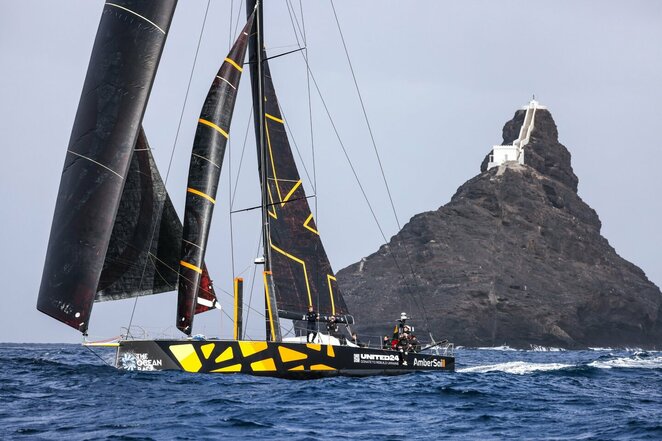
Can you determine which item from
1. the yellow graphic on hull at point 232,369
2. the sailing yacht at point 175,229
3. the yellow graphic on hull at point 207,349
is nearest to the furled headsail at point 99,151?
the sailing yacht at point 175,229

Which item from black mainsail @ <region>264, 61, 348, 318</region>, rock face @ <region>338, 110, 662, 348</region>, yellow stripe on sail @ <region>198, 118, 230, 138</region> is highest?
rock face @ <region>338, 110, 662, 348</region>

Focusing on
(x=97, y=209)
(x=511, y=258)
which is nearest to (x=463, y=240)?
(x=511, y=258)

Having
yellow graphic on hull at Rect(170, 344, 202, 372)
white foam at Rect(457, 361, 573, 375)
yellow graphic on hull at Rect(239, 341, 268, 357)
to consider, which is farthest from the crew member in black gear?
white foam at Rect(457, 361, 573, 375)

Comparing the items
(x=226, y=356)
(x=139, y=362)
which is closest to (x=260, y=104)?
(x=226, y=356)

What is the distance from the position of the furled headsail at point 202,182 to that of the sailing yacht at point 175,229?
0.09ft

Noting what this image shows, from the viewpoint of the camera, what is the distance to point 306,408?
707 inches

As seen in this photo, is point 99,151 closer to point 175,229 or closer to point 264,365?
point 175,229

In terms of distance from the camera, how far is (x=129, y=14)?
21656mm

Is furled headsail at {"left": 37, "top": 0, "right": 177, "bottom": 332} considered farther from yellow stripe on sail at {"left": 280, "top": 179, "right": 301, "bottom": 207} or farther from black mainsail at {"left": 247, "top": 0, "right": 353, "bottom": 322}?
yellow stripe on sail at {"left": 280, "top": 179, "right": 301, "bottom": 207}

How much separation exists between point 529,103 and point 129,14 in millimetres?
143278

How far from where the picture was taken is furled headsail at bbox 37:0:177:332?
20188 millimetres

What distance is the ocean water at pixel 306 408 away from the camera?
49.4 feet

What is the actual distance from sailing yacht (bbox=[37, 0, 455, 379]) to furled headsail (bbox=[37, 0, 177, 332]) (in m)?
0.02

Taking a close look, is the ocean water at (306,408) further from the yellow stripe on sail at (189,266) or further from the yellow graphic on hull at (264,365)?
the yellow stripe on sail at (189,266)
